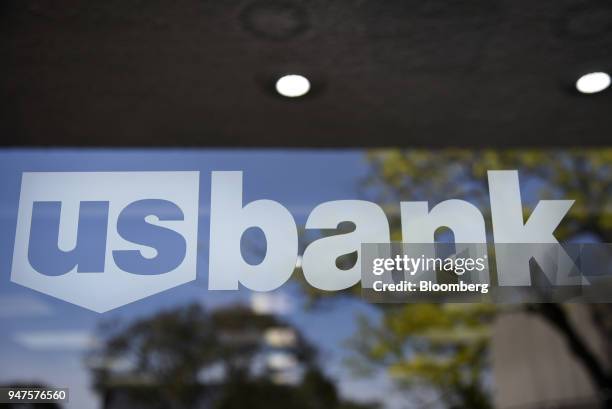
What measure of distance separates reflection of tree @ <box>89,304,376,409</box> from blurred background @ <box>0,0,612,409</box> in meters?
0.01

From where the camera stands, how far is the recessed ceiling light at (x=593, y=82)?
222 cm

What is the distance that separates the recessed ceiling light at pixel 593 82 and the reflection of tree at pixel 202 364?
168cm

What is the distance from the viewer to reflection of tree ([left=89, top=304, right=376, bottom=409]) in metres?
2.61

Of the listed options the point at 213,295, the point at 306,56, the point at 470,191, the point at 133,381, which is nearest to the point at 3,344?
the point at 133,381

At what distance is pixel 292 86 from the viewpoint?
7.43 ft

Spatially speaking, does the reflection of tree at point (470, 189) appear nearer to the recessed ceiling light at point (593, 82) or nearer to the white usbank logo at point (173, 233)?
the white usbank logo at point (173, 233)

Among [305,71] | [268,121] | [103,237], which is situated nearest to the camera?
[103,237]

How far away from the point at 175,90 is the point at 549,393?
180 inches

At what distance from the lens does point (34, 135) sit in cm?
234

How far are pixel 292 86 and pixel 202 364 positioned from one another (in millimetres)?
1427

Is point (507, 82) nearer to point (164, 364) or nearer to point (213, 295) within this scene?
point (213, 295)

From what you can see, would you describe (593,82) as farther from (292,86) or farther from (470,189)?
(292,86)

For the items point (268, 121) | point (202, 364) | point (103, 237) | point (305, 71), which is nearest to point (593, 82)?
point (305, 71)

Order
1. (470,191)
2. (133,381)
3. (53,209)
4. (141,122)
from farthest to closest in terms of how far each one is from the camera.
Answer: (133,381)
(141,122)
(470,191)
(53,209)
